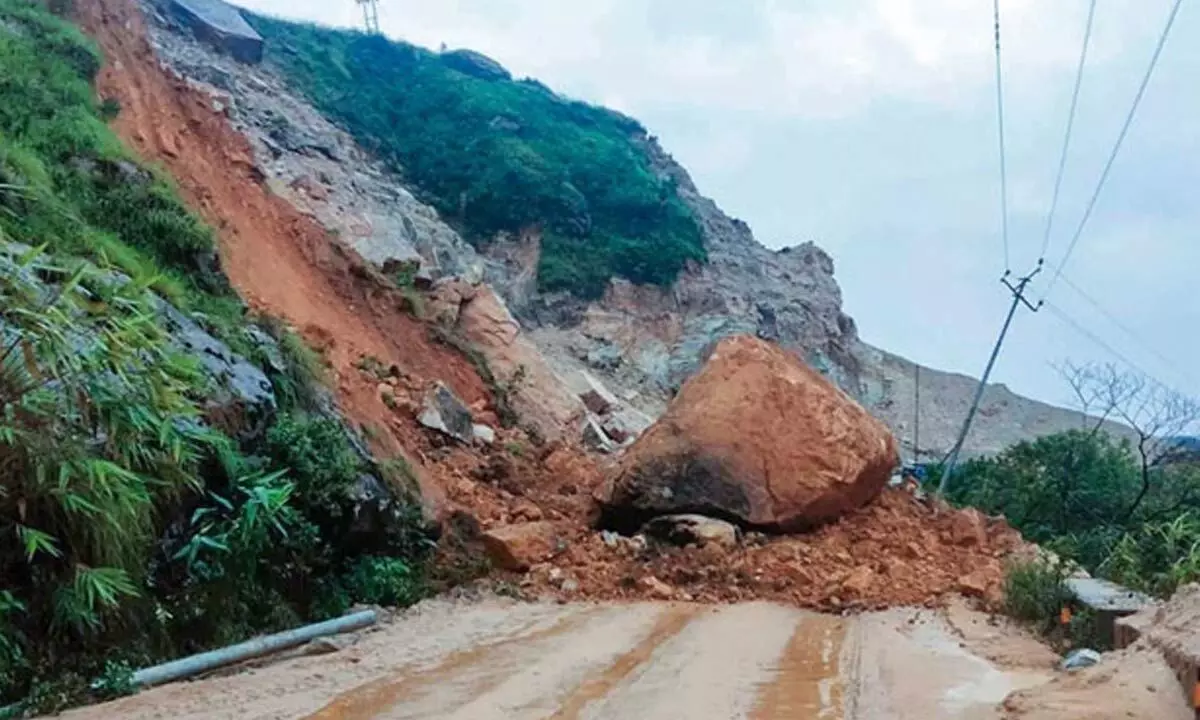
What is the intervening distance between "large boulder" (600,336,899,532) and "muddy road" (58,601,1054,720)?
2.70 metres

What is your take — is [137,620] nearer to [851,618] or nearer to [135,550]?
[135,550]

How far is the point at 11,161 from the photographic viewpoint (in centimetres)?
840

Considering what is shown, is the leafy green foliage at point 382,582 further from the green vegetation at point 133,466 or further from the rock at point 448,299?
the rock at point 448,299

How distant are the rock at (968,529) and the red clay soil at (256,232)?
739cm

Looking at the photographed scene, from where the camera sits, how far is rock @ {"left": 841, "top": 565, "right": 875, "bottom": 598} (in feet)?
34.5

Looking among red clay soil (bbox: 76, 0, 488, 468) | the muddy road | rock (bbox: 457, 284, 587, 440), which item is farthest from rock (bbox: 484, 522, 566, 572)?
Result: rock (bbox: 457, 284, 587, 440)

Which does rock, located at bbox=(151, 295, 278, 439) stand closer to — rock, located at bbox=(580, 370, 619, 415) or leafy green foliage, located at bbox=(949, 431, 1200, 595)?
leafy green foliage, located at bbox=(949, 431, 1200, 595)

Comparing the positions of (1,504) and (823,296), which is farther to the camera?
(823,296)

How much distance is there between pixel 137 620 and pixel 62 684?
35.1 inches

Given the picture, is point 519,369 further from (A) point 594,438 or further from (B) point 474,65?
(B) point 474,65

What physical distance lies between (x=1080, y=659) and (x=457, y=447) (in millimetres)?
8849

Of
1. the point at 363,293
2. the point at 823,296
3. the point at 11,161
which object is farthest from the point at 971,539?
the point at 823,296

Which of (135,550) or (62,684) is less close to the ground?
(135,550)

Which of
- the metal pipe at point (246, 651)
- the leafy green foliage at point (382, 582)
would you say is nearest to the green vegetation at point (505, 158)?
the leafy green foliage at point (382, 582)
